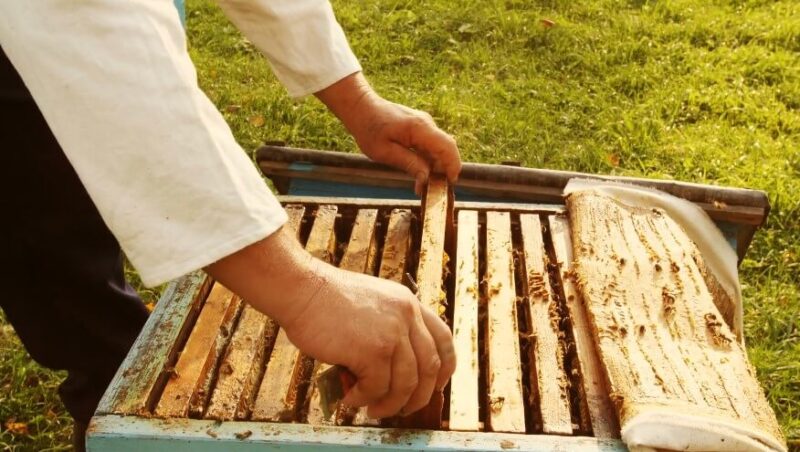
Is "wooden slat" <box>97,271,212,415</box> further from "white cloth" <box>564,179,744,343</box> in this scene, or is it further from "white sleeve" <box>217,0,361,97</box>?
"white cloth" <box>564,179,744,343</box>

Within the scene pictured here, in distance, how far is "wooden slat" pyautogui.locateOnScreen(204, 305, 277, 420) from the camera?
1.44 metres

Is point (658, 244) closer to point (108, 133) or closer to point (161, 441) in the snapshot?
point (161, 441)

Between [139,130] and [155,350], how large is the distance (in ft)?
2.46

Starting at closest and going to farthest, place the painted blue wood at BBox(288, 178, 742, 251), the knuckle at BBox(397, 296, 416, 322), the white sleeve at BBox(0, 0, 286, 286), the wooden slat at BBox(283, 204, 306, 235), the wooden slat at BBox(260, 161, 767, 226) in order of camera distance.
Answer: the white sleeve at BBox(0, 0, 286, 286) → the knuckle at BBox(397, 296, 416, 322) → the wooden slat at BBox(283, 204, 306, 235) → the wooden slat at BBox(260, 161, 767, 226) → the painted blue wood at BBox(288, 178, 742, 251)

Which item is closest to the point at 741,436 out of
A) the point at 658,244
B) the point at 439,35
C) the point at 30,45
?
the point at 658,244

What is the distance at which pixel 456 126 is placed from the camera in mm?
A: 3893

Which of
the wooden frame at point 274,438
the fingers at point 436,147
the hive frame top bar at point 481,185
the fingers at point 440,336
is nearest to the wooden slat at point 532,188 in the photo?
the hive frame top bar at point 481,185

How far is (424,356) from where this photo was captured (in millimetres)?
1104

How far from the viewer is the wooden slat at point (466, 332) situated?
1.43m

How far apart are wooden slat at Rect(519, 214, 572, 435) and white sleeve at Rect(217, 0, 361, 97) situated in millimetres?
644

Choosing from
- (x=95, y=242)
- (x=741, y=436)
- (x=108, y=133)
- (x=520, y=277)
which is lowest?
(x=741, y=436)

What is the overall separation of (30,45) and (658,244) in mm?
1501

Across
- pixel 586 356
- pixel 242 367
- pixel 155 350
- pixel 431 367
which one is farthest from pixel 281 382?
pixel 586 356

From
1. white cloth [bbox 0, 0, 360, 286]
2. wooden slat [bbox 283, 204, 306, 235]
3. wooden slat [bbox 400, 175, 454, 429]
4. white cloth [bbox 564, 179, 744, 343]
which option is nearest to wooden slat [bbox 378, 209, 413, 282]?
wooden slat [bbox 400, 175, 454, 429]
